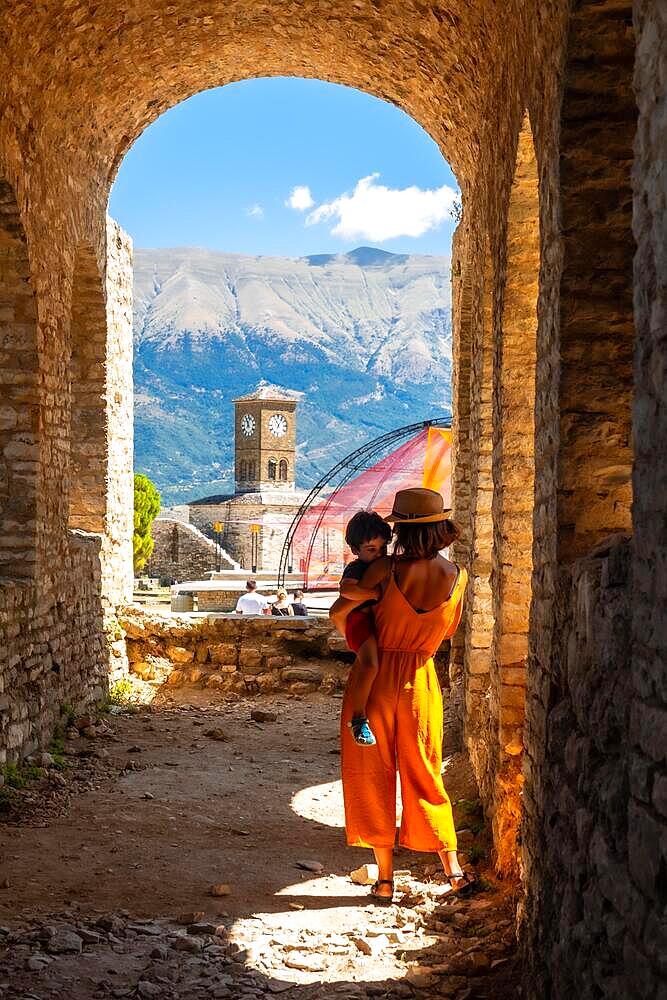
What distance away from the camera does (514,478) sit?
16.8ft

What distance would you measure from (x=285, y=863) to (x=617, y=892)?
9.83 feet

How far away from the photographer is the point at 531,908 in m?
3.54

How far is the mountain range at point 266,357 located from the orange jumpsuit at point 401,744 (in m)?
140

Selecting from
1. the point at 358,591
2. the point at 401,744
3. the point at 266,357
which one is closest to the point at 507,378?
the point at 358,591

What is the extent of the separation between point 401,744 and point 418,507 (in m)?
1.02

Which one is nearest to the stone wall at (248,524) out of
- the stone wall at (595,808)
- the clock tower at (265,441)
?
the clock tower at (265,441)

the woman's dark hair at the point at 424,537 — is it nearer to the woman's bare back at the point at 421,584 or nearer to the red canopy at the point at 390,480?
the woman's bare back at the point at 421,584

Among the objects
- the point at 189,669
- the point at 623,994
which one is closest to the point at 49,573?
the point at 189,669

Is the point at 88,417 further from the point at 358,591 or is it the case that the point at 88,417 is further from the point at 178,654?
the point at 358,591

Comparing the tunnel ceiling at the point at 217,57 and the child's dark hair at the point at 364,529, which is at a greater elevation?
the tunnel ceiling at the point at 217,57

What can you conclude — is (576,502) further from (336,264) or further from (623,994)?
(336,264)

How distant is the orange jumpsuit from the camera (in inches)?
177

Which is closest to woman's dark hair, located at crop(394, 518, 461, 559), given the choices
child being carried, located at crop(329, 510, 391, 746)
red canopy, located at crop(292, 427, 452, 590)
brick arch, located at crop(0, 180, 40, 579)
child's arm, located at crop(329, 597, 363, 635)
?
child being carried, located at crop(329, 510, 391, 746)

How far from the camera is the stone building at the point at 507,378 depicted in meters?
2.36
